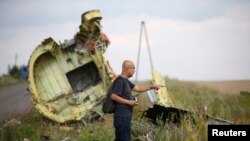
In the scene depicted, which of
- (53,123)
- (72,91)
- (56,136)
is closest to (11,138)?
(56,136)

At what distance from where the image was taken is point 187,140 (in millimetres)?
8359

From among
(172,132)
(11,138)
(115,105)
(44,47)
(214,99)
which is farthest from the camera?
(214,99)

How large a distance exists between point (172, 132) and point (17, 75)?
1311 inches

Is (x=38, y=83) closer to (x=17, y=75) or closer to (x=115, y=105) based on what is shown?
(x=115, y=105)

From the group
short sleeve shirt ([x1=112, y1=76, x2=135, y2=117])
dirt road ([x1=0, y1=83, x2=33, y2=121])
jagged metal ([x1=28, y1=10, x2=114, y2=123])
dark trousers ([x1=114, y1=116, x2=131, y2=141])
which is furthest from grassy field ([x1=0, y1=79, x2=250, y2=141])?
dirt road ([x1=0, y1=83, x2=33, y2=121])

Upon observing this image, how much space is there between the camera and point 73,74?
599 inches

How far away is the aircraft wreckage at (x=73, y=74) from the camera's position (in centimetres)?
1368

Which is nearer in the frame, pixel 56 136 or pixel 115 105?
pixel 115 105

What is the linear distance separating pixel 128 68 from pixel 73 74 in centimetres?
754

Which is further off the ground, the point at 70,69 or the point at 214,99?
the point at 70,69

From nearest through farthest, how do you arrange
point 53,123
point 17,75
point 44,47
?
point 53,123
point 44,47
point 17,75

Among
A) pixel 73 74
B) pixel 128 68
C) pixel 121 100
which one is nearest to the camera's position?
pixel 121 100

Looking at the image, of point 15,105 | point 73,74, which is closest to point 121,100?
point 73,74

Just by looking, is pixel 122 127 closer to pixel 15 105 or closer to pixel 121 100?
pixel 121 100
